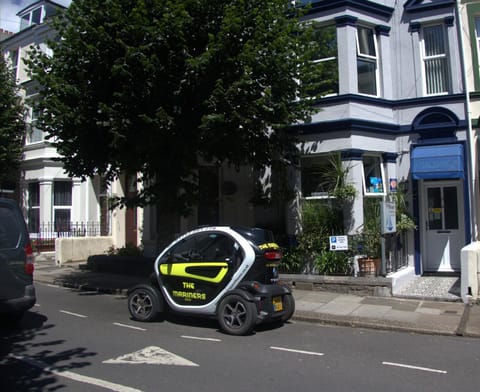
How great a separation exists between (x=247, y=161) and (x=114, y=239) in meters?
8.91

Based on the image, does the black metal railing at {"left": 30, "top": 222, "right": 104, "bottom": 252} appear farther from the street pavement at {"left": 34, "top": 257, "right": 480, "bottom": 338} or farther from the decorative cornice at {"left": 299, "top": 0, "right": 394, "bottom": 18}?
the decorative cornice at {"left": 299, "top": 0, "right": 394, "bottom": 18}

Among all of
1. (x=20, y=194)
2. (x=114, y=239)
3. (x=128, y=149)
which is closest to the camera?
(x=128, y=149)

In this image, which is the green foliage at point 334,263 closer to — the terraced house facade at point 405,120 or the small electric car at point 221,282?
the terraced house facade at point 405,120

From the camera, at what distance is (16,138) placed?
21.9 m

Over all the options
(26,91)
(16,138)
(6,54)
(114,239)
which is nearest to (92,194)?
(114,239)

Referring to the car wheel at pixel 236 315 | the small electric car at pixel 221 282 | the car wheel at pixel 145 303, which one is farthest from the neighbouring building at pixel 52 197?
the car wheel at pixel 236 315

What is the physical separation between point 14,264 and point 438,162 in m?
9.41

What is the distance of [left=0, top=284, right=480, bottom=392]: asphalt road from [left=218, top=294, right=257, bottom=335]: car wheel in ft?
0.58

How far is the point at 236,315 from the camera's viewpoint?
771cm

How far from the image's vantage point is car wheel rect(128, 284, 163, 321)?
8539 millimetres

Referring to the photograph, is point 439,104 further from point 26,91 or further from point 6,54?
point 6,54

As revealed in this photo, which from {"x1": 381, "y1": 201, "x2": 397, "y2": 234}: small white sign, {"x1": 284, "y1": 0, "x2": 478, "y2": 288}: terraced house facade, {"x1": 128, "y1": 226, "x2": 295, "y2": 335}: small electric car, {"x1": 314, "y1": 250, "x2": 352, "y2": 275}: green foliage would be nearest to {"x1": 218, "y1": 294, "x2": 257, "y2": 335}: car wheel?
{"x1": 128, "y1": 226, "x2": 295, "y2": 335}: small electric car

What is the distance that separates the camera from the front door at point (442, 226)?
12391 millimetres

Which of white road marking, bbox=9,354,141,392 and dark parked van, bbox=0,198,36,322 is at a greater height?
dark parked van, bbox=0,198,36,322
